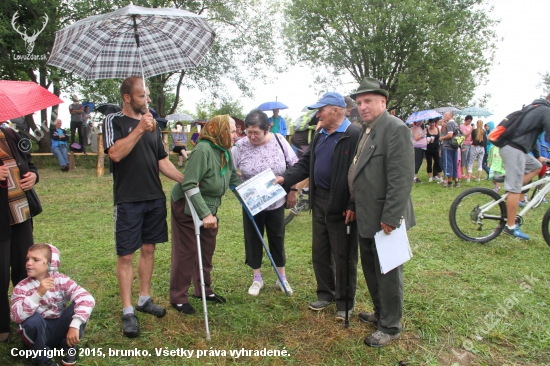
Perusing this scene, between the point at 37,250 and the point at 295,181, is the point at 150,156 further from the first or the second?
the point at 295,181

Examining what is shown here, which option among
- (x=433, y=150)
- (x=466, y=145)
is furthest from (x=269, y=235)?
(x=466, y=145)

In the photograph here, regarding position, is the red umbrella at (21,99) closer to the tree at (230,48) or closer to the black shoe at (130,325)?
the black shoe at (130,325)

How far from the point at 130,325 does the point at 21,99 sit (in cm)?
191

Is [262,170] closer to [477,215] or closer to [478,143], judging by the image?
[477,215]

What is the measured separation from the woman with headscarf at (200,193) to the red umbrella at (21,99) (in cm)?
117

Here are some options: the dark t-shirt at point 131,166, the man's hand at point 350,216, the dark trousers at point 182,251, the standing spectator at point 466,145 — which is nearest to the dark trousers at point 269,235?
the dark trousers at point 182,251

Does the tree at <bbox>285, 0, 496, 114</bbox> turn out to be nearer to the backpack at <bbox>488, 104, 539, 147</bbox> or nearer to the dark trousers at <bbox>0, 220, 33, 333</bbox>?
the backpack at <bbox>488, 104, 539, 147</bbox>

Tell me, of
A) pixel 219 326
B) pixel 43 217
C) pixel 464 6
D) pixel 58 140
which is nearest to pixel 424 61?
pixel 464 6

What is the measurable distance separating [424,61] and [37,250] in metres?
26.2

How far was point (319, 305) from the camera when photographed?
12.3 ft

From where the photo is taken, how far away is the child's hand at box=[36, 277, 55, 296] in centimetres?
272

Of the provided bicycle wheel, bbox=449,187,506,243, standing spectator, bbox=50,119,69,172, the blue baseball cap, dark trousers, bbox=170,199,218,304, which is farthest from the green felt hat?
standing spectator, bbox=50,119,69,172

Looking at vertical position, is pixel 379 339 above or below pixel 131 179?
below

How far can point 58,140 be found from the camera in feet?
44.0
